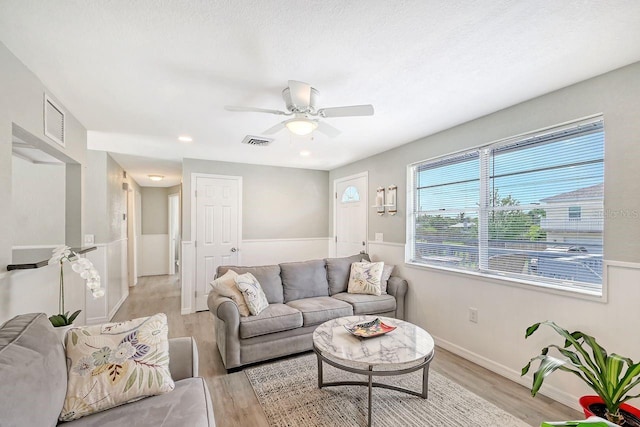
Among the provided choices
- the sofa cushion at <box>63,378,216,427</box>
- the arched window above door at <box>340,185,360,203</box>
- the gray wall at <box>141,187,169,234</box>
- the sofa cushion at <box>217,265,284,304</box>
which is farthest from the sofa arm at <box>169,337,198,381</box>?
the gray wall at <box>141,187,169,234</box>

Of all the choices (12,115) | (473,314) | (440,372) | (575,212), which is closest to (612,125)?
(575,212)

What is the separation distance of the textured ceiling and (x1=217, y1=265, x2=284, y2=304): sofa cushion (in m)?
1.65

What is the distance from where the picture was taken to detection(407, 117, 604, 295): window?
7.00 ft

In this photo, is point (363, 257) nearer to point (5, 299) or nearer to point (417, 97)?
point (417, 97)

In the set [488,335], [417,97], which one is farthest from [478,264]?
[417,97]

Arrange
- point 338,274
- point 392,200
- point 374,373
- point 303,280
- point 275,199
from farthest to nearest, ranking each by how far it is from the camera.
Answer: point 275,199, point 392,200, point 338,274, point 303,280, point 374,373

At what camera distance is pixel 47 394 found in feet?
3.75

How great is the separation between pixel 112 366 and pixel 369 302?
8.19 ft

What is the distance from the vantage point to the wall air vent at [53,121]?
217 cm

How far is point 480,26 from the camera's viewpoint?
1516 millimetres

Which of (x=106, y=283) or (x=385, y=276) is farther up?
(x=385, y=276)

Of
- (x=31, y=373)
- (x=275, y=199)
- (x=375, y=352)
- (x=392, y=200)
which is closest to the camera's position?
(x=31, y=373)

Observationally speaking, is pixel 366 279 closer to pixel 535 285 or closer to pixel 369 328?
pixel 369 328

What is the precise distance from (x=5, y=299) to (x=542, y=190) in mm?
3874
